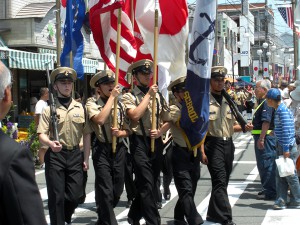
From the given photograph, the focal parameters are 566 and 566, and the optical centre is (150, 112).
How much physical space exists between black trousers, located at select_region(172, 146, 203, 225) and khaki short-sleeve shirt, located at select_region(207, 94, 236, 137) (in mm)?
438

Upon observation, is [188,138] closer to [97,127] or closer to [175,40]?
[97,127]

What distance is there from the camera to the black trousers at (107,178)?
650cm

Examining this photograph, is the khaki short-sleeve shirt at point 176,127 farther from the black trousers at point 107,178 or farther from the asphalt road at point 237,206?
the asphalt road at point 237,206

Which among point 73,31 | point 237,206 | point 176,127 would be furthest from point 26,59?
point 176,127

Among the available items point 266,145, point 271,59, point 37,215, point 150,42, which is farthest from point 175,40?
point 271,59

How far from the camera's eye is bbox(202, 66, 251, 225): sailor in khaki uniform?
7.17 meters

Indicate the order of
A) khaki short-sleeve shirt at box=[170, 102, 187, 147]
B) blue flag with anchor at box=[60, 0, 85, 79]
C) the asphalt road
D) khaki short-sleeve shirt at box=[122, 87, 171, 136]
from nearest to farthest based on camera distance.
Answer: khaki short-sleeve shirt at box=[122, 87, 171, 136]
khaki short-sleeve shirt at box=[170, 102, 187, 147]
the asphalt road
blue flag with anchor at box=[60, 0, 85, 79]

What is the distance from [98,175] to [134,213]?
0.74 metres

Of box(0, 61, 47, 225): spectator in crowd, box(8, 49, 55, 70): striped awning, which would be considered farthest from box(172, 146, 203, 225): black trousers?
box(8, 49, 55, 70): striped awning

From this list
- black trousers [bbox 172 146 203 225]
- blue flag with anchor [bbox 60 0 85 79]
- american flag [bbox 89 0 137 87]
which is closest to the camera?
black trousers [bbox 172 146 203 225]

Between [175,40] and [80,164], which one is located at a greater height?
[175,40]

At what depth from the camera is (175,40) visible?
8977 mm

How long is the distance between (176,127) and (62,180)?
5.11ft

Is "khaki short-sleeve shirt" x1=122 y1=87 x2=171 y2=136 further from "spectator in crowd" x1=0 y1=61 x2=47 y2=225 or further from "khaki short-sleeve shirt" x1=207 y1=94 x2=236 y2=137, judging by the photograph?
"spectator in crowd" x1=0 y1=61 x2=47 y2=225
